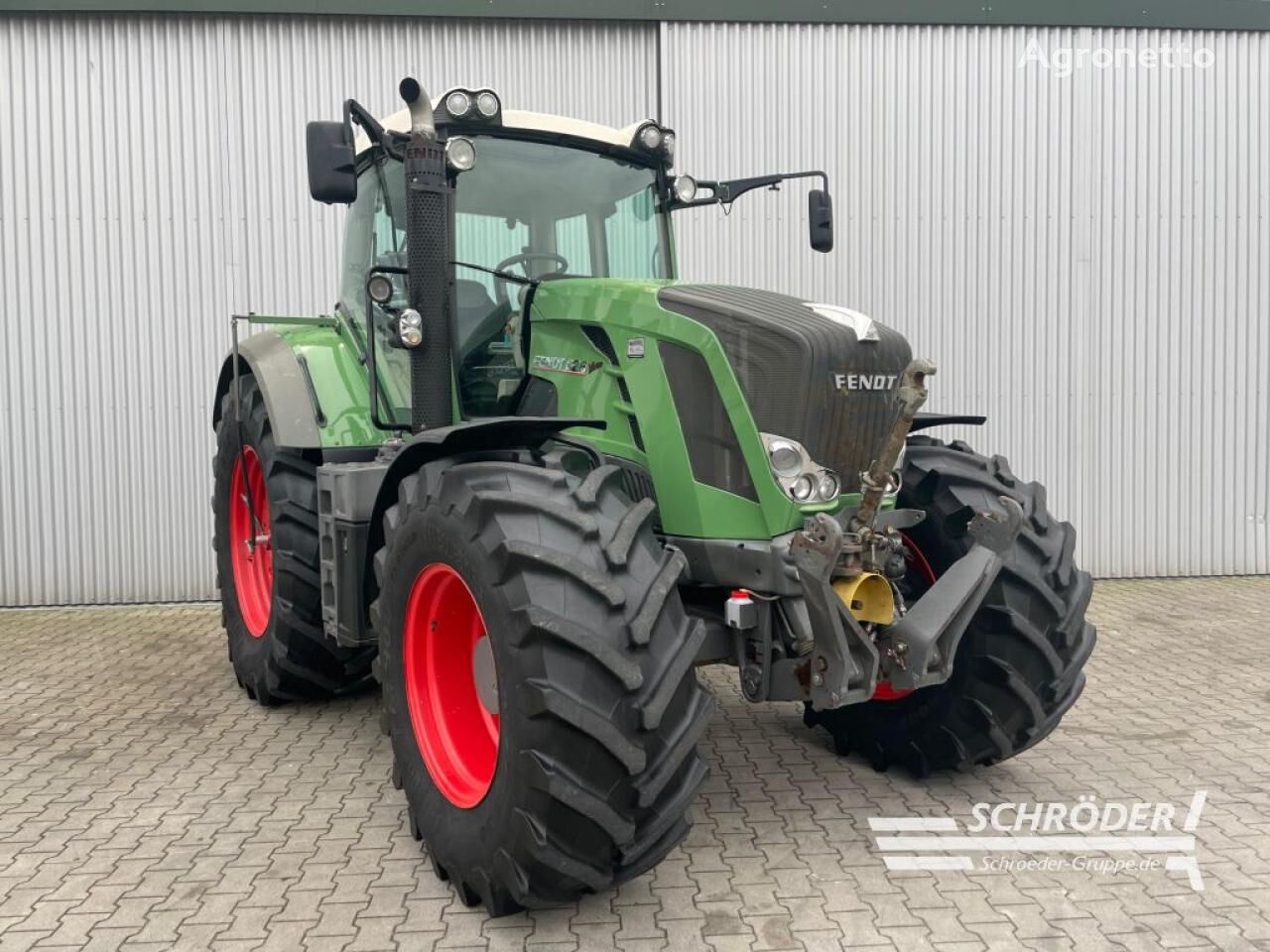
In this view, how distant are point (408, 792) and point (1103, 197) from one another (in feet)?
23.6

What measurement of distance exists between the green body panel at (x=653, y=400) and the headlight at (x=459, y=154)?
1.71 feet

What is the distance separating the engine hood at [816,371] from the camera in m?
3.08

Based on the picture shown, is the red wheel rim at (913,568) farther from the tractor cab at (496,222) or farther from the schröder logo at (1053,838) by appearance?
the tractor cab at (496,222)

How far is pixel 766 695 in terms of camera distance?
3113 millimetres

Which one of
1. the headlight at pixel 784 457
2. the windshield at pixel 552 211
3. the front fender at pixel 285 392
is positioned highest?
the windshield at pixel 552 211

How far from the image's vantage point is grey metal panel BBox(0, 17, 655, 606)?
716 centimetres

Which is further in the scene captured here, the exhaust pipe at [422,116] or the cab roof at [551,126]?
the cab roof at [551,126]

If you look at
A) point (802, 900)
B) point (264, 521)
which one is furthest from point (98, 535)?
point (802, 900)

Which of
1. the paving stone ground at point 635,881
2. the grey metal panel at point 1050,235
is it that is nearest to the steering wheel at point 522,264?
the paving stone ground at point 635,881

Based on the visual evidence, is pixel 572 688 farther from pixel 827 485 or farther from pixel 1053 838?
pixel 1053 838

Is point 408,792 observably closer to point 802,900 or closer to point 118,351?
point 802,900

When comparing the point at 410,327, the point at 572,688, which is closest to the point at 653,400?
the point at 410,327

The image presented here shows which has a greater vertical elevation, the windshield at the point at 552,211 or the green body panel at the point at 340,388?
the windshield at the point at 552,211

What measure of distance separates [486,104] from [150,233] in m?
4.64
